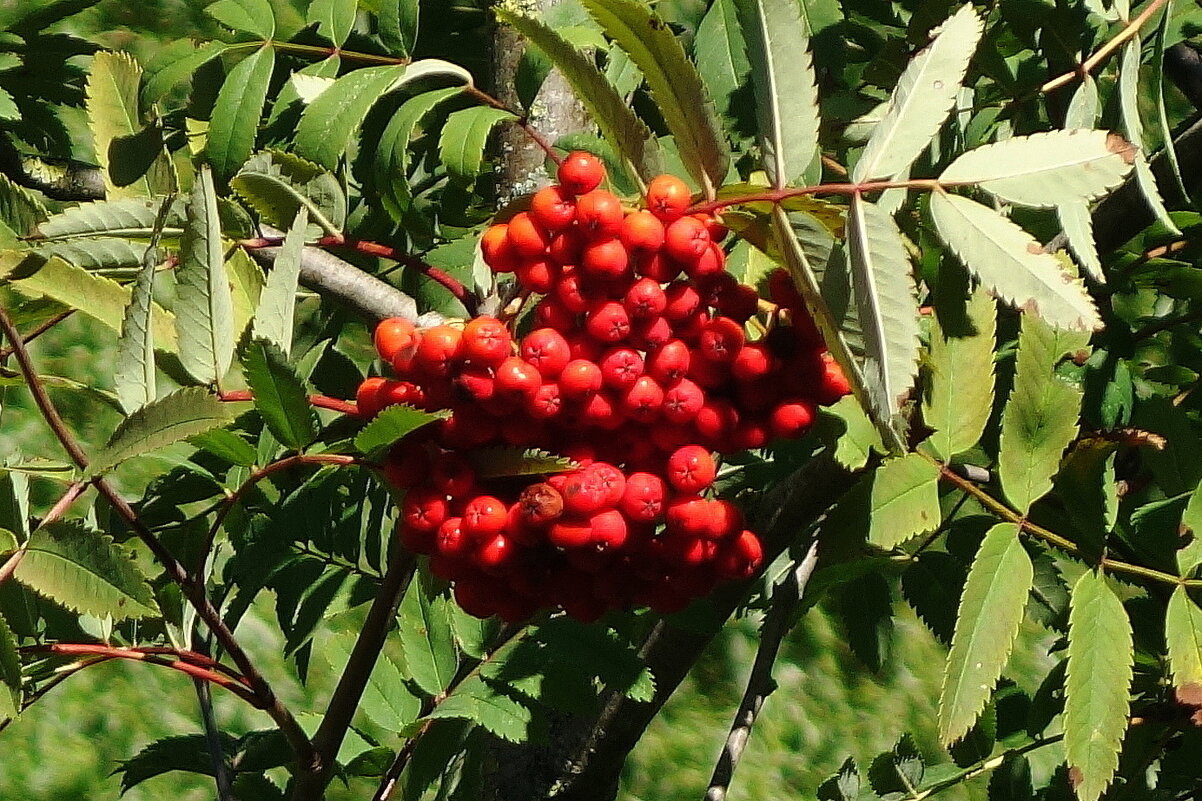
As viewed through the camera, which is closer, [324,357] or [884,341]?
[884,341]

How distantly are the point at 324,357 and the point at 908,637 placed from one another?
247 centimetres

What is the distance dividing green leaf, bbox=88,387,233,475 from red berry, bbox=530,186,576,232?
226mm

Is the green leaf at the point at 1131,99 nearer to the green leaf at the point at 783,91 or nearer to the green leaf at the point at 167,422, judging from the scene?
the green leaf at the point at 783,91

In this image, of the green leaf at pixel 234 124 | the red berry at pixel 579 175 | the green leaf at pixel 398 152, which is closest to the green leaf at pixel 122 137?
the green leaf at pixel 234 124

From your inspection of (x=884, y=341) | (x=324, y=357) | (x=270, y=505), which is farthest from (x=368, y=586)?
(x=884, y=341)

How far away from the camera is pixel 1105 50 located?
3.75 feet

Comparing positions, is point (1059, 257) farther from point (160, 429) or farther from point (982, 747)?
point (982, 747)

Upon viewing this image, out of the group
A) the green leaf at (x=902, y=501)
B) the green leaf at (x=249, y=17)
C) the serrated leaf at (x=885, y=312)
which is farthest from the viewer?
the green leaf at (x=249, y=17)

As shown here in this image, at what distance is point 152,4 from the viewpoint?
4.21 meters

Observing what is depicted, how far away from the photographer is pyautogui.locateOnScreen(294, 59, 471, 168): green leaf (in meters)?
1.03

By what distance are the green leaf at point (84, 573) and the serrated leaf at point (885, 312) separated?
45 centimetres

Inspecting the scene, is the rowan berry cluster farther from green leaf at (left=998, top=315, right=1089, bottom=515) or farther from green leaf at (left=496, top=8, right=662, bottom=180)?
green leaf at (left=998, top=315, right=1089, bottom=515)

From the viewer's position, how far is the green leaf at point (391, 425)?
75 centimetres

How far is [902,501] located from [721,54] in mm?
414
